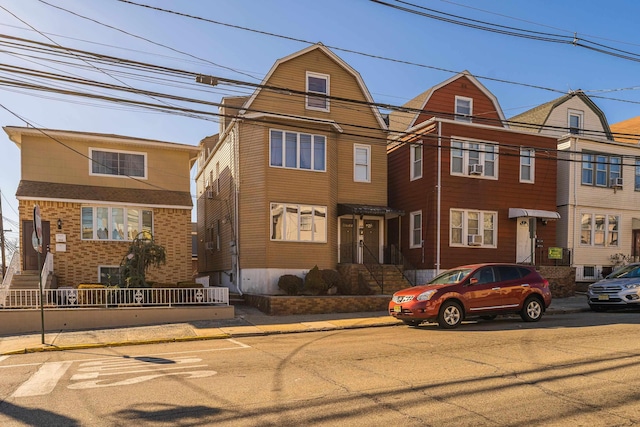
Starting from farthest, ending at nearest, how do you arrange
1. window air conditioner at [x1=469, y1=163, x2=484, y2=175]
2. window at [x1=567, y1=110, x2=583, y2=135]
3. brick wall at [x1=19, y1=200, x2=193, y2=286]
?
window at [x1=567, y1=110, x2=583, y2=135], window air conditioner at [x1=469, y1=163, x2=484, y2=175], brick wall at [x1=19, y1=200, x2=193, y2=286]

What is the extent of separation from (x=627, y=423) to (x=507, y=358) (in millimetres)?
3012

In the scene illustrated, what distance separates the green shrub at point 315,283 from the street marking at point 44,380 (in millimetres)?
9154

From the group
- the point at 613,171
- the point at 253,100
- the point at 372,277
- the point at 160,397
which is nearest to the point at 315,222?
the point at 372,277

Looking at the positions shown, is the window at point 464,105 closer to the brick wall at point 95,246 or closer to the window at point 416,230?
the window at point 416,230

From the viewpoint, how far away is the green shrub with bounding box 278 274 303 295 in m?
16.6

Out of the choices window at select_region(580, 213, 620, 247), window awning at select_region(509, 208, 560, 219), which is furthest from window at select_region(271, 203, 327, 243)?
window at select_region(580, 213, 620, 247)

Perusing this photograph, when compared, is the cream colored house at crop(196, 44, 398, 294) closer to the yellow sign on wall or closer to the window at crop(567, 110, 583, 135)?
the yellow sign on wall

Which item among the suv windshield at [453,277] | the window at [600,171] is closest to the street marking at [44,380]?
the suv windshield at [453,277]

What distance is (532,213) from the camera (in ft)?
65.6

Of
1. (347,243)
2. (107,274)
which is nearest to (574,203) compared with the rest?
(347,243)

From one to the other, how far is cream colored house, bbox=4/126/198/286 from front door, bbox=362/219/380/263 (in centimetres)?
764

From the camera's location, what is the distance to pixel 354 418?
5.00m

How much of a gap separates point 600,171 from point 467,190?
27.0ft

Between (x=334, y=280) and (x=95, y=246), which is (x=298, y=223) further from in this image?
(x=95, y=246)
